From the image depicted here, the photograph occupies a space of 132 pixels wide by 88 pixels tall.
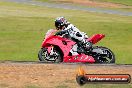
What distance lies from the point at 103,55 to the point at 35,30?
14.8 m

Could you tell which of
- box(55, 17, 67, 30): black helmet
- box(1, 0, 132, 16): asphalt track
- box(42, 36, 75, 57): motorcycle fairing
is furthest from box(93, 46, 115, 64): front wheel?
box(1, 0, 132, 16): asphalt track

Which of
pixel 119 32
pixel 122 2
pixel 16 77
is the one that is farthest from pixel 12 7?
pixel 16 77

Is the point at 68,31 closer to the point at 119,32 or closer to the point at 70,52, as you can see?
the point at 70,52

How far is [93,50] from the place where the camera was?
54.4 feet

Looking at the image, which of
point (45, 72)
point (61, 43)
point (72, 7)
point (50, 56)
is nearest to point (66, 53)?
point (61, 43)

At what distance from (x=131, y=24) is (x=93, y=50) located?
20.0 meters

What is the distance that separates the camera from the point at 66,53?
16578 mm

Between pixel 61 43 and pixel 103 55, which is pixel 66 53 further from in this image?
pixel 103 55

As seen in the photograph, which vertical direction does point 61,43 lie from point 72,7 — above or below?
Answer: above

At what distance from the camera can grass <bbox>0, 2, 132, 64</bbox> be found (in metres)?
21.0

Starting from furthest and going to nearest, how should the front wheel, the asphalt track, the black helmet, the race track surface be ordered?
the asphalt track, the black helmet, the front wheel, the race track surface

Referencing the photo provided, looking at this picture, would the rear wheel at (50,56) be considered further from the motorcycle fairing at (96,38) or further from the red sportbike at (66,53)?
the motorcycle fairing at (96,38)

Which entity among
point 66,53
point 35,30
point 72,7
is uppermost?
point 66,53

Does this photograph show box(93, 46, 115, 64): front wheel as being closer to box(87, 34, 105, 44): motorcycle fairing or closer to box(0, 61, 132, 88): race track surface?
box(87, 34, 105, 44): motorcycle fairing
